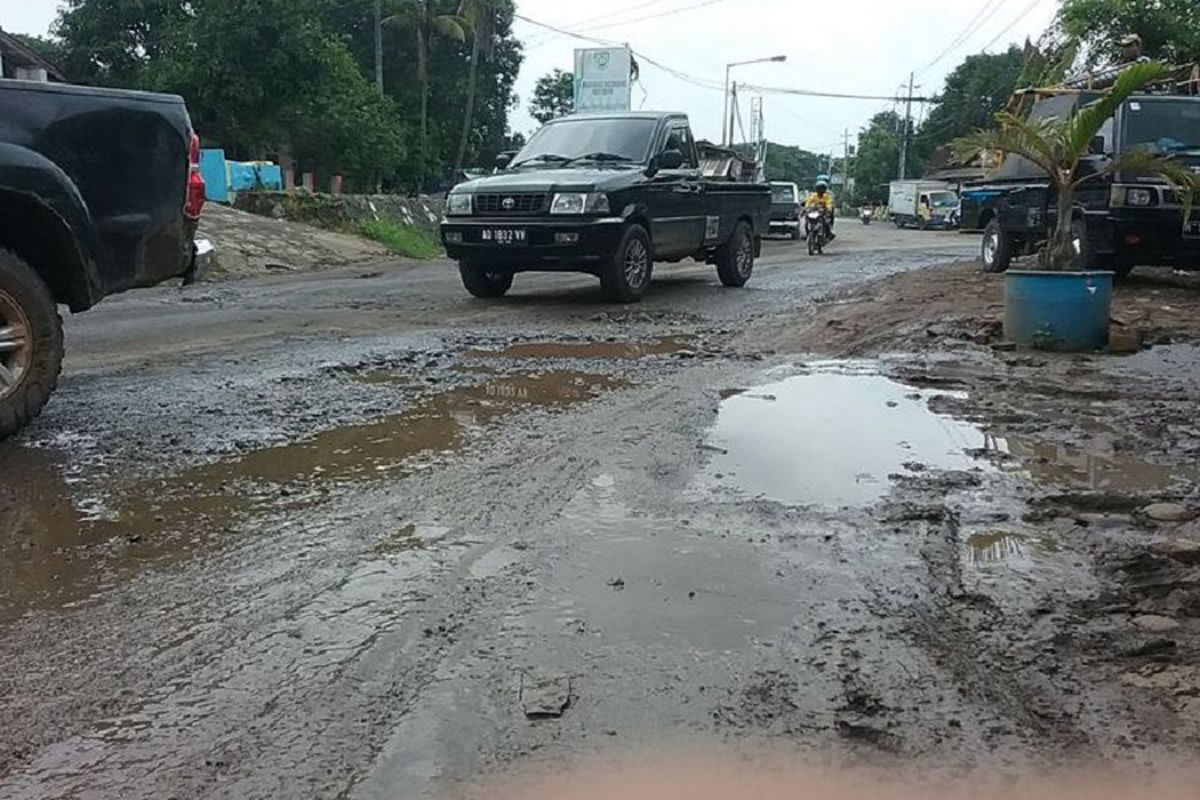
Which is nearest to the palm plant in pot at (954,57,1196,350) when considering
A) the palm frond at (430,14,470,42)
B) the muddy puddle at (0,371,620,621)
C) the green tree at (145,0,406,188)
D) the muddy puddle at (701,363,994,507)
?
the muddy puddle at (701,363,994,507)

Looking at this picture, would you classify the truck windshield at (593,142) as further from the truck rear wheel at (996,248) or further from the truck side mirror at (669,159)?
the truck rear wheel at (996,248)

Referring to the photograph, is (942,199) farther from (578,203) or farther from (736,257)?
(578,203)

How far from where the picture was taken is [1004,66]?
62.3m

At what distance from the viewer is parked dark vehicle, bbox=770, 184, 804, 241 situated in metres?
30.4

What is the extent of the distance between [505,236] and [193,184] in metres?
4.37

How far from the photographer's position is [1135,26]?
75.6ft

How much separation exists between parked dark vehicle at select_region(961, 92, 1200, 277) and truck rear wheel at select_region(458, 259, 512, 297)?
5466mm

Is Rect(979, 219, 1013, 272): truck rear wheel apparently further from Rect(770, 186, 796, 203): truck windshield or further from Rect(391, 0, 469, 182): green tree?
Rect(391, 0, 469, 182): green tree

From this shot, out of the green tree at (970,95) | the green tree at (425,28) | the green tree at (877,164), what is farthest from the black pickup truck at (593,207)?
the green tree at (877,164)

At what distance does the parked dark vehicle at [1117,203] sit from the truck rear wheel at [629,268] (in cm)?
408

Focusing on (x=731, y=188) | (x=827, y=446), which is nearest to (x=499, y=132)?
(x=731, y=188)

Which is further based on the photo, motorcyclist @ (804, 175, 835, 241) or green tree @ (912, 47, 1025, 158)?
green tree @ (912, 47, 1025, 158)

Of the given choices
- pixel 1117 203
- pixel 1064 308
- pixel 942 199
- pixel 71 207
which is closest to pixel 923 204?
pixel 942 199

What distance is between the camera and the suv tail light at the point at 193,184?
5.78 metres
